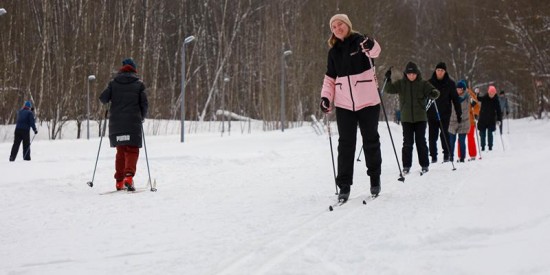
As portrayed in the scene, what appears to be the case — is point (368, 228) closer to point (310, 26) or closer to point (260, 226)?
point (260, 226)

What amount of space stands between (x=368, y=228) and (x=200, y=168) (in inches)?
263

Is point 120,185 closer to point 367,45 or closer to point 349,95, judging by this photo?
point 349,95

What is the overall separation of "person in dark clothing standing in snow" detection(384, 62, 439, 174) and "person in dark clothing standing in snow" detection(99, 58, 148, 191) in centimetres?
363

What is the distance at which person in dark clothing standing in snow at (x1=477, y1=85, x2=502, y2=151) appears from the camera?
561 inches

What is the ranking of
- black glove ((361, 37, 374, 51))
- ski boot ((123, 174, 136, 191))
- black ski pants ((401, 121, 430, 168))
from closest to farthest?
black glove ((361, 37, 374, 51)) → ski boot ((123, 174, 136, 191)) → black ski pants ((401, 121, 430, 168))

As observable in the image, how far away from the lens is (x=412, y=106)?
8.56 meters

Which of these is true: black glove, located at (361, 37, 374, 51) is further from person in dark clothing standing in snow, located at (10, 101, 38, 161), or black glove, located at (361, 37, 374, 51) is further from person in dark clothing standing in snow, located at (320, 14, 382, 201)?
person in dark clothing standing in snow, located at (10, 101, 38, 161)

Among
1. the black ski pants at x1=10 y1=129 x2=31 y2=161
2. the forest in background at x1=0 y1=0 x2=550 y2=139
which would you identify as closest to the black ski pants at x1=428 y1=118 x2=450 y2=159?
the black ski pants at x1=10 y1=129 x2=31 y2=161

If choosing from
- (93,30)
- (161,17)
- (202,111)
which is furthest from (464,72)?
(93,30)

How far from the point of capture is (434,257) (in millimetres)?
3195

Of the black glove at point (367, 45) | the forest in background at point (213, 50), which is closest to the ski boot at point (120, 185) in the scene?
the black glove at point (367, 45)

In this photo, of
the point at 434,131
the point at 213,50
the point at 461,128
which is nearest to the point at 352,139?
the point at 434,131

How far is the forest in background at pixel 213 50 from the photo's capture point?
89.9 feet

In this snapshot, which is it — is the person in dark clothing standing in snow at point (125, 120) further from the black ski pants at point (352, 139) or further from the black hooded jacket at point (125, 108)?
the black ski pants at point (352, 139)
